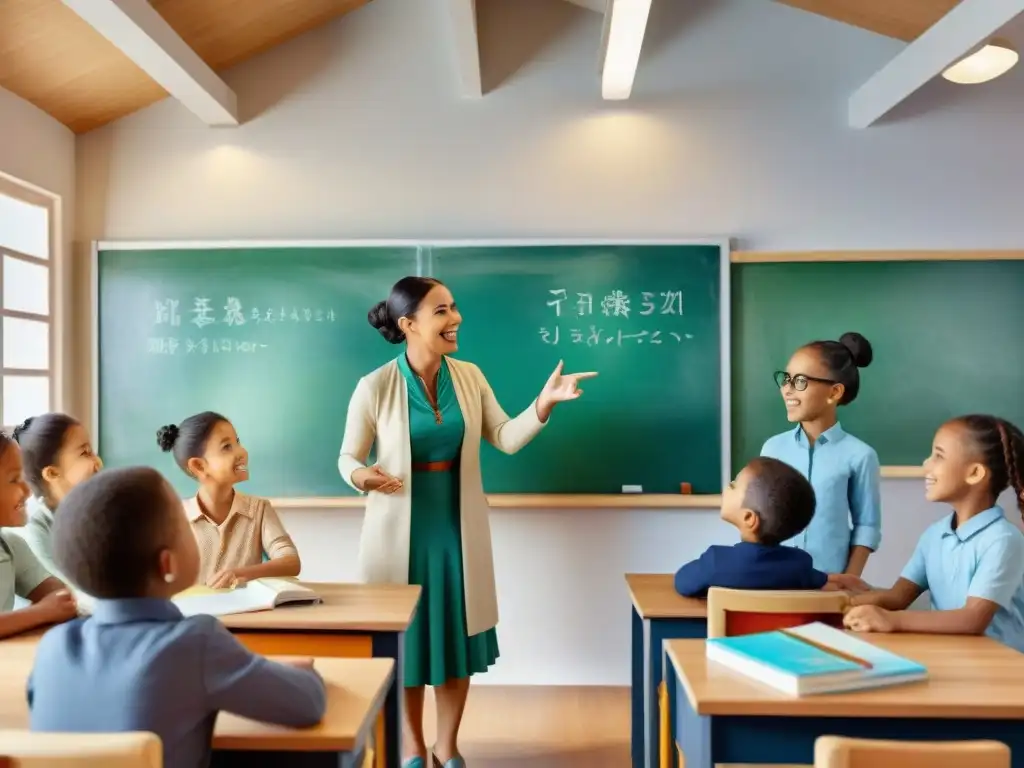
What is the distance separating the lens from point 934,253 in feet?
12.2

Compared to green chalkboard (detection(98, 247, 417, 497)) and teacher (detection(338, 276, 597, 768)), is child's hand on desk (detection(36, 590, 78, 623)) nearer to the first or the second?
teacher (detection(338, 276, 597, 768))

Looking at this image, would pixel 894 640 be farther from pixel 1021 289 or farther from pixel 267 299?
pixel 267 299

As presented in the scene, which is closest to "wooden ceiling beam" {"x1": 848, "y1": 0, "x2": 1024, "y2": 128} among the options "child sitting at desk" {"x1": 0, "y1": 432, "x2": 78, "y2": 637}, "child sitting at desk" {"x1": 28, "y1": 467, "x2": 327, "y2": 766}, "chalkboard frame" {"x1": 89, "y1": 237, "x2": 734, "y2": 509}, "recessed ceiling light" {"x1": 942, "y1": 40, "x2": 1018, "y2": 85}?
"recessed ceiling light" {"x1": 942, "y1": 40, "x2": 1018, "y2": 85}

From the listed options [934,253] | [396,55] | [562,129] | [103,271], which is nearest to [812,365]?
[934,253]

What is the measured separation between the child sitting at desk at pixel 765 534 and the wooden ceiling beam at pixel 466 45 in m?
1.95

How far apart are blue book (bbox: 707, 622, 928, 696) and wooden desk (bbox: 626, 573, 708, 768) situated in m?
0.46

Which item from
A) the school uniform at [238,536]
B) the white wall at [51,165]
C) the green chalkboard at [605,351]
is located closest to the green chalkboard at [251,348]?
the white wall at [51,165]

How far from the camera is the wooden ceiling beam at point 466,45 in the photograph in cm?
307

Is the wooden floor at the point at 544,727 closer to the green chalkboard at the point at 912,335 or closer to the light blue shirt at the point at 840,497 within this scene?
the light blue shirt at the point at 840,497

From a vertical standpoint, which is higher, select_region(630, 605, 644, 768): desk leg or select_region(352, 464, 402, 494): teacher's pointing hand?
select_region(352, 464, 402, 494): teacher's pointing hand

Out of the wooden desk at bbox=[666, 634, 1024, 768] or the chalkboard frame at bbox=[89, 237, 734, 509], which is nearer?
the wooden desk at bbox=[666, 634, 1024, 768]

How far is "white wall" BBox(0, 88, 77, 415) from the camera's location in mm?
3355

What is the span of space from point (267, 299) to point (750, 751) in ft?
9.58

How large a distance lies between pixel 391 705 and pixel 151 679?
986mm
